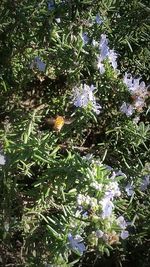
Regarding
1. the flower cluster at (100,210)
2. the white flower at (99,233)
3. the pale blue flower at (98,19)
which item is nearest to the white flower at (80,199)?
the flower cluster at (100,210)

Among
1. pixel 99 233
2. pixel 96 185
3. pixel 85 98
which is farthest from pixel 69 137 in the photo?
pixel 99 233

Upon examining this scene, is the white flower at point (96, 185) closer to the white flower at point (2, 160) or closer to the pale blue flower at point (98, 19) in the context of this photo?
the white flower at point (2, 160)

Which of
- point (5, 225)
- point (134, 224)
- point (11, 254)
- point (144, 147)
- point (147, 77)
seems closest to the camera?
point (5, 225)

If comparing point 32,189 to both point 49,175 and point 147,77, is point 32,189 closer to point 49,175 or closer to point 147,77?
point 49,175

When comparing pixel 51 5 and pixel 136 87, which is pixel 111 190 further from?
pixel 51 5

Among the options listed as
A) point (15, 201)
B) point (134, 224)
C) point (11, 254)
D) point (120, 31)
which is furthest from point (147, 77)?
point (11, 254)

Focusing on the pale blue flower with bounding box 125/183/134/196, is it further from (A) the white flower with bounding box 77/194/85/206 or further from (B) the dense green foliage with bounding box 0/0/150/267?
(A) the white flower with bounding box 77/194/85/206
